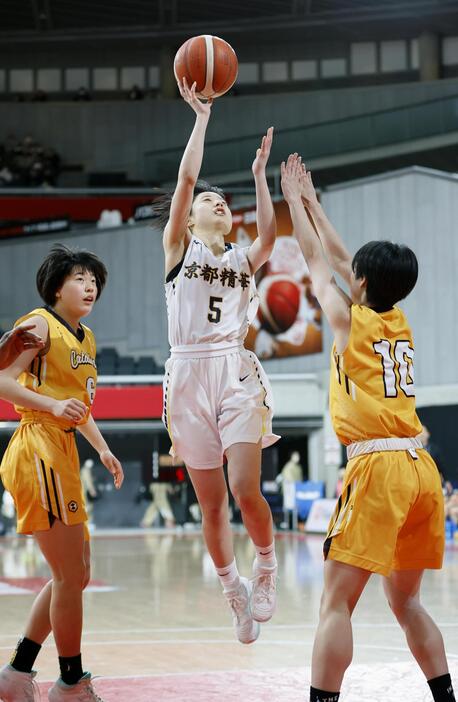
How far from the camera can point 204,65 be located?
16.3 ft

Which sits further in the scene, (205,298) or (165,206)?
(165,206)

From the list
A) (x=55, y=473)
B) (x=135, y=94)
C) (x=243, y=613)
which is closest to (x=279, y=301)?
(x=135, y=94)

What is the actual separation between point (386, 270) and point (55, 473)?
5.81ft

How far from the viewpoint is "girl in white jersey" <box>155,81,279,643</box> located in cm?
489

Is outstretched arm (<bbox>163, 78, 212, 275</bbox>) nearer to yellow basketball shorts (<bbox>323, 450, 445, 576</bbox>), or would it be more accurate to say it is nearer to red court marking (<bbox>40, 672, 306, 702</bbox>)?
yellow basketball shorts (<bbox>323, 450, 445, 576</bbox>)

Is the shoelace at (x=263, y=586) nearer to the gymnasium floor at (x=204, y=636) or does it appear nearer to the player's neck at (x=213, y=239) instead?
the gymnasium floor at (x=204, y=636)

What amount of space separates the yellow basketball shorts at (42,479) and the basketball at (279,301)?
1691 centimetres

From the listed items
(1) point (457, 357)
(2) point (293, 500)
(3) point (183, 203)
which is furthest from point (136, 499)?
(3) point (183, 203)

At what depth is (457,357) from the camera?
20078 millimetres

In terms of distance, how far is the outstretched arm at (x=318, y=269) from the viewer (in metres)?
4.01

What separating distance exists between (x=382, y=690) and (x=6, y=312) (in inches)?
825

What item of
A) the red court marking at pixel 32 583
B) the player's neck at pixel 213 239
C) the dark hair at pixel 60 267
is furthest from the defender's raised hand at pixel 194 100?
the red court marking at pixel 32 583

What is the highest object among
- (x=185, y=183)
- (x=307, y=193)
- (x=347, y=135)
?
(x=347, y=135)

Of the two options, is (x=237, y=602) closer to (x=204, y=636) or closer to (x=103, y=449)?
(x=103, y=449)
